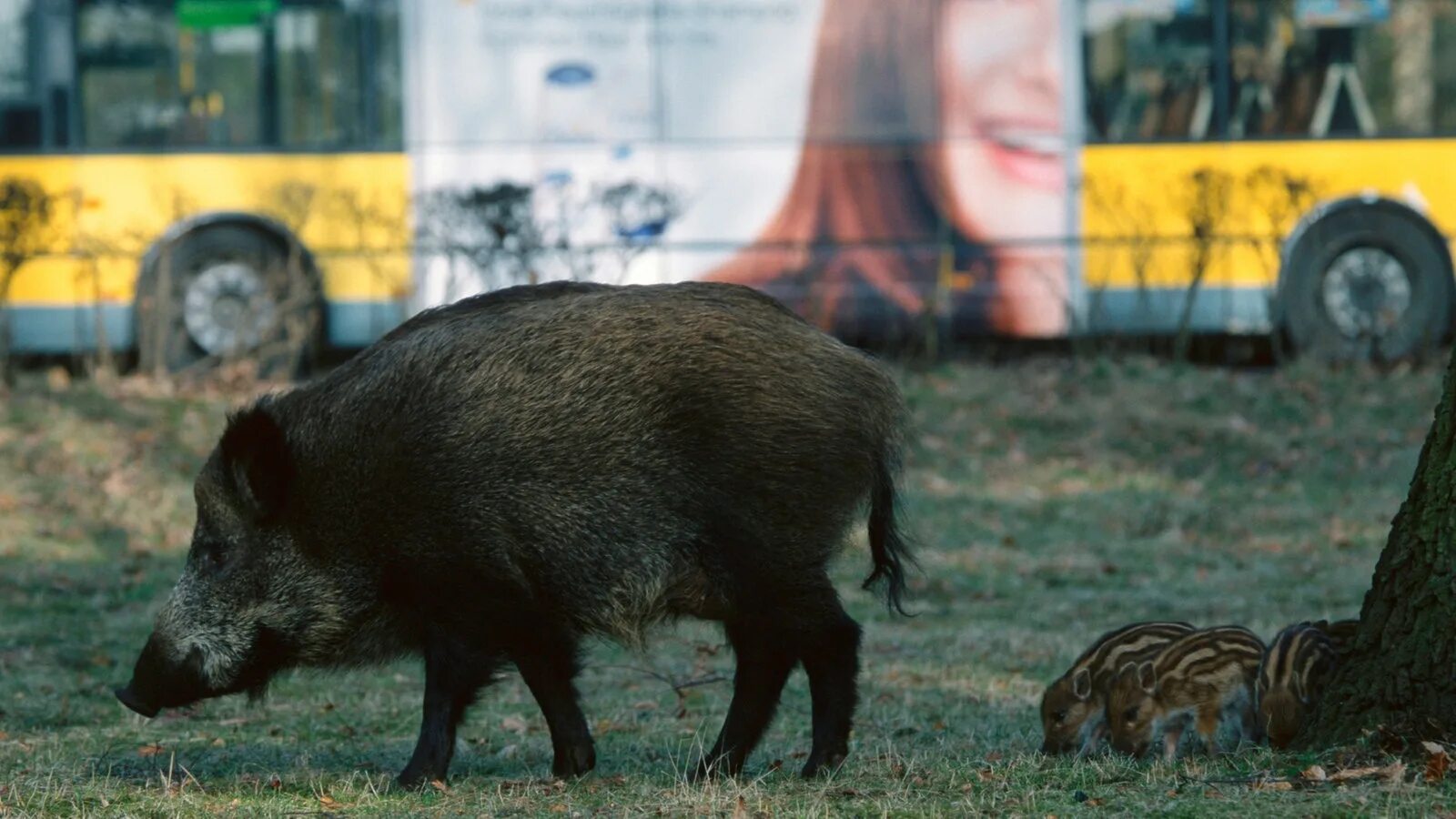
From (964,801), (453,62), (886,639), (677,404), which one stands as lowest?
(886,639)

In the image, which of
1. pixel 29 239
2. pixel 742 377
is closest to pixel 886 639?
pixel 742 377

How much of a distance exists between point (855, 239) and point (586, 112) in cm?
243

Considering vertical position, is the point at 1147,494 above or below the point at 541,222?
below

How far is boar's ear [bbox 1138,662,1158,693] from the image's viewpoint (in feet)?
21.6

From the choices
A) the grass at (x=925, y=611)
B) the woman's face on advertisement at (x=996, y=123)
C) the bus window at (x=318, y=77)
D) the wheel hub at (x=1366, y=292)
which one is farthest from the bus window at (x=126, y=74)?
the wheel hub at (x=1366, y=292)

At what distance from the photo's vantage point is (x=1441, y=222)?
16.5 m

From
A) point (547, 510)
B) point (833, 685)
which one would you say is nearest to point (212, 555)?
point (547, 510)

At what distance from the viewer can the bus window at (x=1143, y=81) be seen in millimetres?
16656

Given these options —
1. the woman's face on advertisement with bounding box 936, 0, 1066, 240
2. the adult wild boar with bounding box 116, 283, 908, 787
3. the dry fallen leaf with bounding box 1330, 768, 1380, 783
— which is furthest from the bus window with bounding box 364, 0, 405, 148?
the dry fallen leaf with bounding box 1330, 768, 1380, 783

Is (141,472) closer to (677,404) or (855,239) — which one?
(855,239)

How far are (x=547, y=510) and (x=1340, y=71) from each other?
12.4m

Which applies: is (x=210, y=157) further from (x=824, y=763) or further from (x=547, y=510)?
(x=824, y=763)

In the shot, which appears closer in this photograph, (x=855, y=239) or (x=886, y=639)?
(x=886, y=639)

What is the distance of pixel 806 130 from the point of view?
16625 mm
